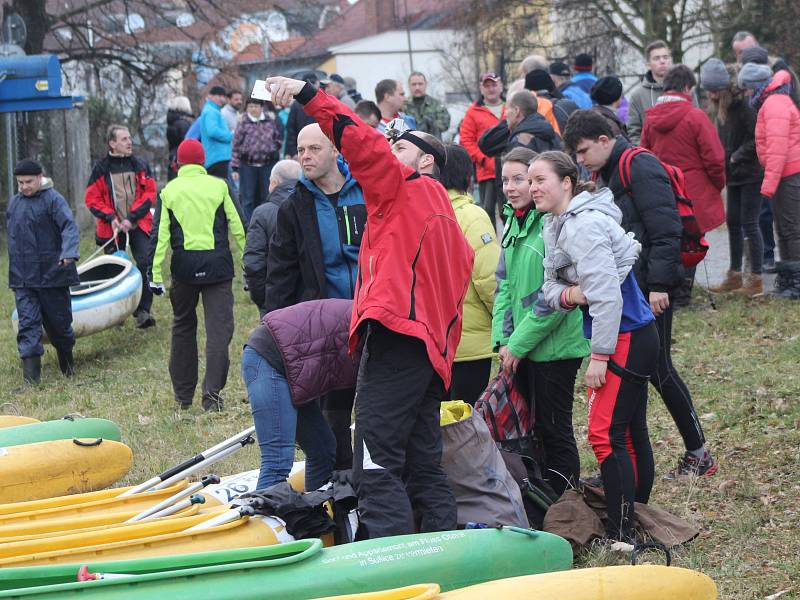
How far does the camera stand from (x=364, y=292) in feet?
14.9

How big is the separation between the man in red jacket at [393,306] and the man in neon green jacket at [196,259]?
3803 mm

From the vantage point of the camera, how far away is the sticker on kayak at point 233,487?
5.53 meters

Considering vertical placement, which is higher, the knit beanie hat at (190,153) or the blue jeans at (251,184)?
the knit beanie hat at (190,153)

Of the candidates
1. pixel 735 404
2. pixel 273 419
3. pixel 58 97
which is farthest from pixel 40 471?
pixel 58 97

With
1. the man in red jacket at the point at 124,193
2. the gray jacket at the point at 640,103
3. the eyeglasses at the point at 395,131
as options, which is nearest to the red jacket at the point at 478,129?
the gray jacket at the point at 640,103

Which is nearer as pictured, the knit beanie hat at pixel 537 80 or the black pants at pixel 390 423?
the black pants at pixel 390 423

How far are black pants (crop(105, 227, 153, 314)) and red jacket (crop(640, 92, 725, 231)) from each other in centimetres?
551

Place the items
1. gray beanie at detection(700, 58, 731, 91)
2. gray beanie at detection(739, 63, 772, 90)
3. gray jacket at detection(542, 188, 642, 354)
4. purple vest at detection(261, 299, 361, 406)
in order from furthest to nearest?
gray beanie at detection(700, 58, 731, 91)
gray beanie at detection(739, 63, 772, 90)
purple vest at detection(261, 299, 361, 406)
gray jacket at detection(542, 188, 642, 354)

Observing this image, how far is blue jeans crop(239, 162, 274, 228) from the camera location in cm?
1374

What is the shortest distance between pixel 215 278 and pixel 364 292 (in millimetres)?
3881

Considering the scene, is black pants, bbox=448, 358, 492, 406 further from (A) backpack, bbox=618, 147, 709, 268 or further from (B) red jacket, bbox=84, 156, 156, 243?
(B) red jacket, bbox=84, 156, 156, 243

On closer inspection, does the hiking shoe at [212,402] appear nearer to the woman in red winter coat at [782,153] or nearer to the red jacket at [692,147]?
the red jacket at [692,147]

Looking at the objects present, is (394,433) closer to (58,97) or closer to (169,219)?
(169,219)

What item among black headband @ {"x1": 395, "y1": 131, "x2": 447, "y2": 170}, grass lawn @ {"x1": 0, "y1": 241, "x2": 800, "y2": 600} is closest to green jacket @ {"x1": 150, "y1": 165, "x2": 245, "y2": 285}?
grass lawn @ {"x1": 0, "y1": 241, "x2": 800, "y2": 600}
